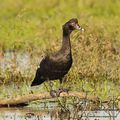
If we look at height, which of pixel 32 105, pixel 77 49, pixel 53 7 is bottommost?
pixel 32 105

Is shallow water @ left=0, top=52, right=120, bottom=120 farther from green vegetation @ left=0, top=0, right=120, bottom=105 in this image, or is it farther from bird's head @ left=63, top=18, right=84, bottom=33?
bird's head @ left=63, top=18, right=84, bottom=33

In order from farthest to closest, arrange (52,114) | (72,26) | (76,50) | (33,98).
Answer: (76,50) → (72,26) → (33,98) → (52,114)

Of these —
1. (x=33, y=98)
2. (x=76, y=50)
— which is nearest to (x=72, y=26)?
(x=33, y=98)

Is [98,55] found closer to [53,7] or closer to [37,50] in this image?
[37,50]

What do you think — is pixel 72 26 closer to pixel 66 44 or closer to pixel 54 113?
pixel 66 44

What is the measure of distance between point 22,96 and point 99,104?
1.11 meters

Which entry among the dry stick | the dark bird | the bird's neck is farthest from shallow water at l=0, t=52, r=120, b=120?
the bird's neck

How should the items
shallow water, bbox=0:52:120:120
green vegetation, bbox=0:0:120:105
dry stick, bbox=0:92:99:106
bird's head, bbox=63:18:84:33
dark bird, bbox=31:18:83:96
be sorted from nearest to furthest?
shallow water, bbox=0:52:120:120, dry stick, bbox=0:92:99:106, dark bird, bbox=31:18:83:96, bird's head, bbox=63:18:84:33, green vegetation, bbox=0:0:120:105

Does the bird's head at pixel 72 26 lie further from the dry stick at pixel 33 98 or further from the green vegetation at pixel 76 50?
the dry stick at pixel 33 98

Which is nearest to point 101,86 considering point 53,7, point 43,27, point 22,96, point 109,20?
point 22,96

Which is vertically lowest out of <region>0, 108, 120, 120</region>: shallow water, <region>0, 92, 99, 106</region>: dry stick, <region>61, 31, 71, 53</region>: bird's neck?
<region>0, 108, 120, 120</region>: shallow water

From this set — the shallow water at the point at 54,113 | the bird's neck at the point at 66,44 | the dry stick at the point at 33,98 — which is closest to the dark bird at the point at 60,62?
the bird's neck at the point at 66,44

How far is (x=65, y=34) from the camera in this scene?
11188mm

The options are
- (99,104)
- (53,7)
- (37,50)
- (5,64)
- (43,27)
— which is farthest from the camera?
(53,7)
